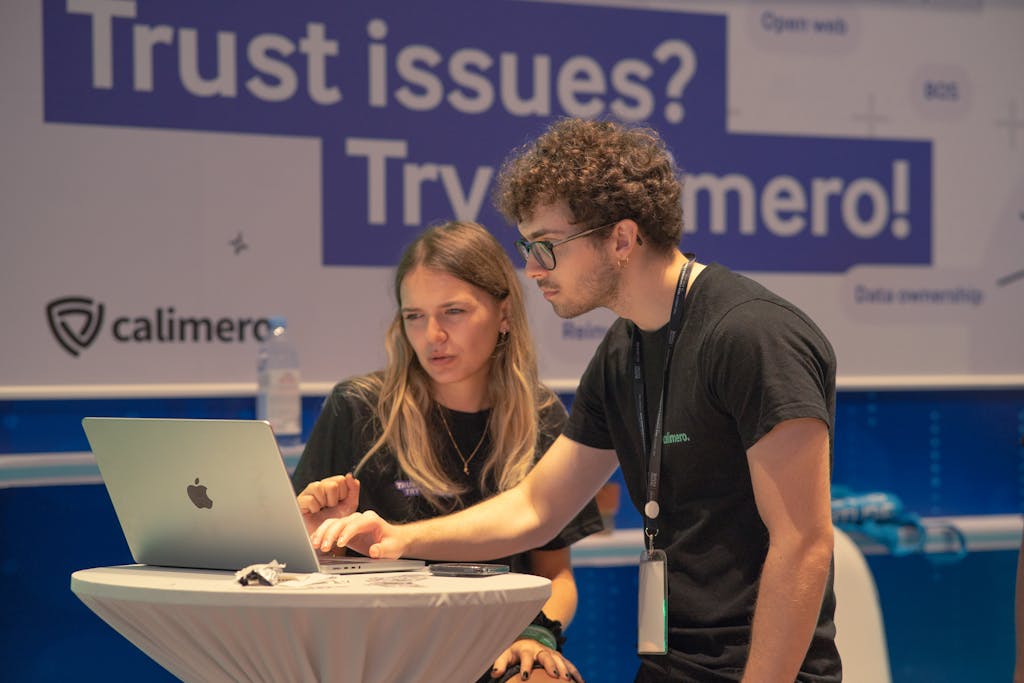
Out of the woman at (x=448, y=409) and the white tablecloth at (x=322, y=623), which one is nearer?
the white tablecloth at (x=322, y=623)

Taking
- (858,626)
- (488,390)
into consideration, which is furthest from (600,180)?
(858,626)

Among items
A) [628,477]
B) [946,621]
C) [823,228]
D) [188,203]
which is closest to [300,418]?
[188,203]

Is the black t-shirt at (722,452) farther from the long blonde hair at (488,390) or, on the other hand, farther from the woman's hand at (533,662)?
the long blonde hair at (488,390)

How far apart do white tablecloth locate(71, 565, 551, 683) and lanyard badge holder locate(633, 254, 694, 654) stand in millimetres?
379

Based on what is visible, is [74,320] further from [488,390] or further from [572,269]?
[572,269]

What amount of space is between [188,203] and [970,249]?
2846 millimetres

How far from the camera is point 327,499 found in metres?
2.19

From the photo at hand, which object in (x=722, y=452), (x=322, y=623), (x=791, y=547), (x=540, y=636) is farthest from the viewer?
(x=540, y=636)

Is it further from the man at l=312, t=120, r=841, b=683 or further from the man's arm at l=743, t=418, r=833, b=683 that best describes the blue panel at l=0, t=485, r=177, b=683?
the man's arm at l=743, t=418, r=833, b=683

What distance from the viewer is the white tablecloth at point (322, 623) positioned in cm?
162

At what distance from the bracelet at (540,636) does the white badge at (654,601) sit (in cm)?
34

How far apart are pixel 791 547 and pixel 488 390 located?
3.64ft

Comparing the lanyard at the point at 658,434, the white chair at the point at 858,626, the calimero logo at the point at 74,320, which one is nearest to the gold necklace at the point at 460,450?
the lanyard at the point at 658,434

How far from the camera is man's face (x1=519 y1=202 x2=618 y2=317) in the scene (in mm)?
2201
